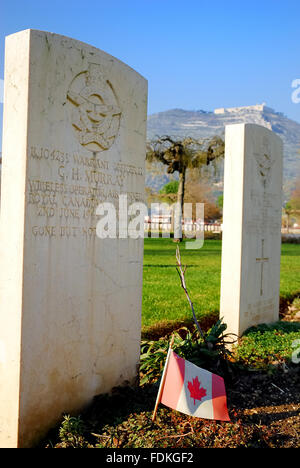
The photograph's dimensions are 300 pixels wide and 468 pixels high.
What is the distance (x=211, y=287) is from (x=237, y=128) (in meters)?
3.98

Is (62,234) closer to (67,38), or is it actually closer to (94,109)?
(94,109)

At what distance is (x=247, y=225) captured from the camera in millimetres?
5625

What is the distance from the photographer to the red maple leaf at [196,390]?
3082 mm

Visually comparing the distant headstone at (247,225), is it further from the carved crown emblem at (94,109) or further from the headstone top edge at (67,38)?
the carved crown emblem at (94,109)

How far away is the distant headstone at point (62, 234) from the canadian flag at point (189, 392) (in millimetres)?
702

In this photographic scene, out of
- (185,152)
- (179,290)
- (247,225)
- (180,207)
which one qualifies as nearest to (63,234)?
(247,225)

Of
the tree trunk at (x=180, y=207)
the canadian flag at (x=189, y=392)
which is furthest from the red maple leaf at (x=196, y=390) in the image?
the tree trunk at (x=180, y=207)

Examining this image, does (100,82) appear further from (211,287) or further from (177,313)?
(211,287)
